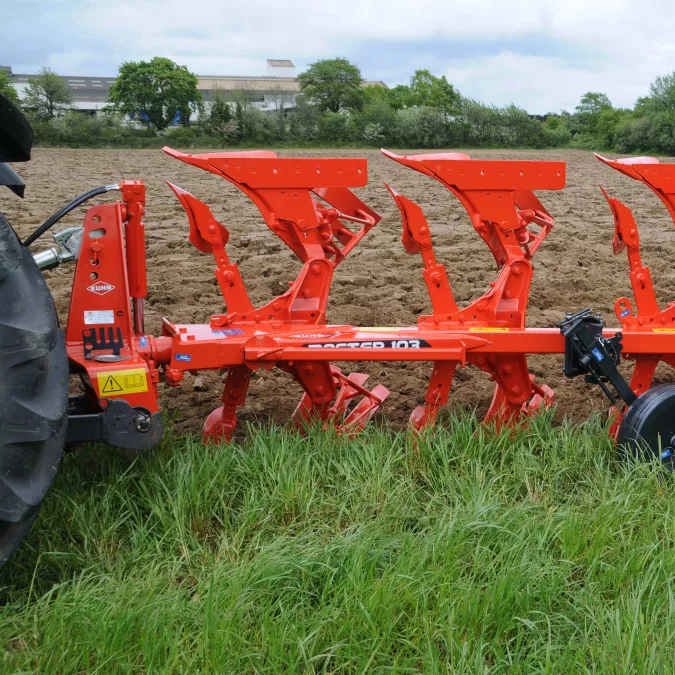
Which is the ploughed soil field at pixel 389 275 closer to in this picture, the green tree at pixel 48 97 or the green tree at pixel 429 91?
the green tree at pixel 48 97

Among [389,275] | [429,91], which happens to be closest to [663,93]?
[429,91]

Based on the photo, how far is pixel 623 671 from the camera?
87.7 inches

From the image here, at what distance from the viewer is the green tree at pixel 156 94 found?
2019 inches

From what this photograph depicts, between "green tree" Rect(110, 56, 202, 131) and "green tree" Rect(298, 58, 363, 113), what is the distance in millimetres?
10762

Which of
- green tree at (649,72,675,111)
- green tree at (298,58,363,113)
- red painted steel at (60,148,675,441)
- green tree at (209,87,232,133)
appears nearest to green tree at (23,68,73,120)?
green tree at (209,87,232,133)

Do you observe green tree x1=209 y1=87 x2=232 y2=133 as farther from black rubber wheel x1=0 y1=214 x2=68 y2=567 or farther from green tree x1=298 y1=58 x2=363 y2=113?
black rubber wheel x1=0 y1=214 x2=68 y2=567

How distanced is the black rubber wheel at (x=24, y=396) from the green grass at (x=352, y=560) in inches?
14.9

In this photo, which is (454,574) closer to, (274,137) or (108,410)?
(108,410)

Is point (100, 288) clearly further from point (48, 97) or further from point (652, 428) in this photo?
point (48, 97)

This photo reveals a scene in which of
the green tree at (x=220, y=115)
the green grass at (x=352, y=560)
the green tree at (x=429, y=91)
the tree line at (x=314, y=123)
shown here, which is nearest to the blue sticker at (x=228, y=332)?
the green grass at (x=352, y=560)

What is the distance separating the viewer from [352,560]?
2.73 m

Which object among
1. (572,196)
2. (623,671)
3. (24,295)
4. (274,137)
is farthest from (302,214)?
(274,137)

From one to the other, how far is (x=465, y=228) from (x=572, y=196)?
4183 millimetres

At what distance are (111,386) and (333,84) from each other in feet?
205
